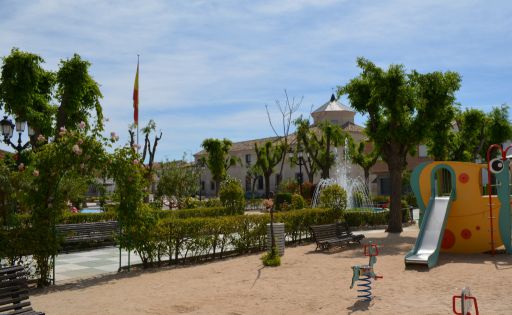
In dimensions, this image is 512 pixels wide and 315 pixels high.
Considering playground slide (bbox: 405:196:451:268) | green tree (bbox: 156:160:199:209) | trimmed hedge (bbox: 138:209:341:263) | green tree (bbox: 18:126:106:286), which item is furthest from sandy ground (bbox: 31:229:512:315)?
green tree (bbox: 156:160:199:209)

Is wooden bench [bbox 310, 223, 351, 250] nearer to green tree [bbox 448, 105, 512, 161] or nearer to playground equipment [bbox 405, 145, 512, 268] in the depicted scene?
playground equipment [bbox 405, 145, 512, 268]

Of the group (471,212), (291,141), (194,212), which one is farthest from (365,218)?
(291,141)

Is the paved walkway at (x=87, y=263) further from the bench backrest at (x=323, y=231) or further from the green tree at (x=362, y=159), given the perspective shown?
the green tree at (x=362, y=159)

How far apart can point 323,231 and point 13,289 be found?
947 centimetres

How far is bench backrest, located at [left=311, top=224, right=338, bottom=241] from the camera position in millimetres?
13773

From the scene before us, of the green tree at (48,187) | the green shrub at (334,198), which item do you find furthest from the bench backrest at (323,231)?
the green tree at (48,187)

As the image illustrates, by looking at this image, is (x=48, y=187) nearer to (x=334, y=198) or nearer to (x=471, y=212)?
(x=471, y=212)

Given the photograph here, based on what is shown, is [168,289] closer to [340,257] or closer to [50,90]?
[340,257]

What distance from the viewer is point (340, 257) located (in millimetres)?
12477

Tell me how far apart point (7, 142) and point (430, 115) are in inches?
533

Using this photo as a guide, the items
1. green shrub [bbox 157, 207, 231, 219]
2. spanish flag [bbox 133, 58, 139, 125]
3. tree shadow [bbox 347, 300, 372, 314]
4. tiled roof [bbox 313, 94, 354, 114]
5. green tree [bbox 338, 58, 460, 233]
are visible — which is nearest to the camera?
tree shadow [bbox 347, 300, 372, 314]

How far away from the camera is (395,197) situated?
61.3 feet

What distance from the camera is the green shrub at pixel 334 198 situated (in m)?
17.5

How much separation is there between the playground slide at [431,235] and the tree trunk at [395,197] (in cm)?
524
